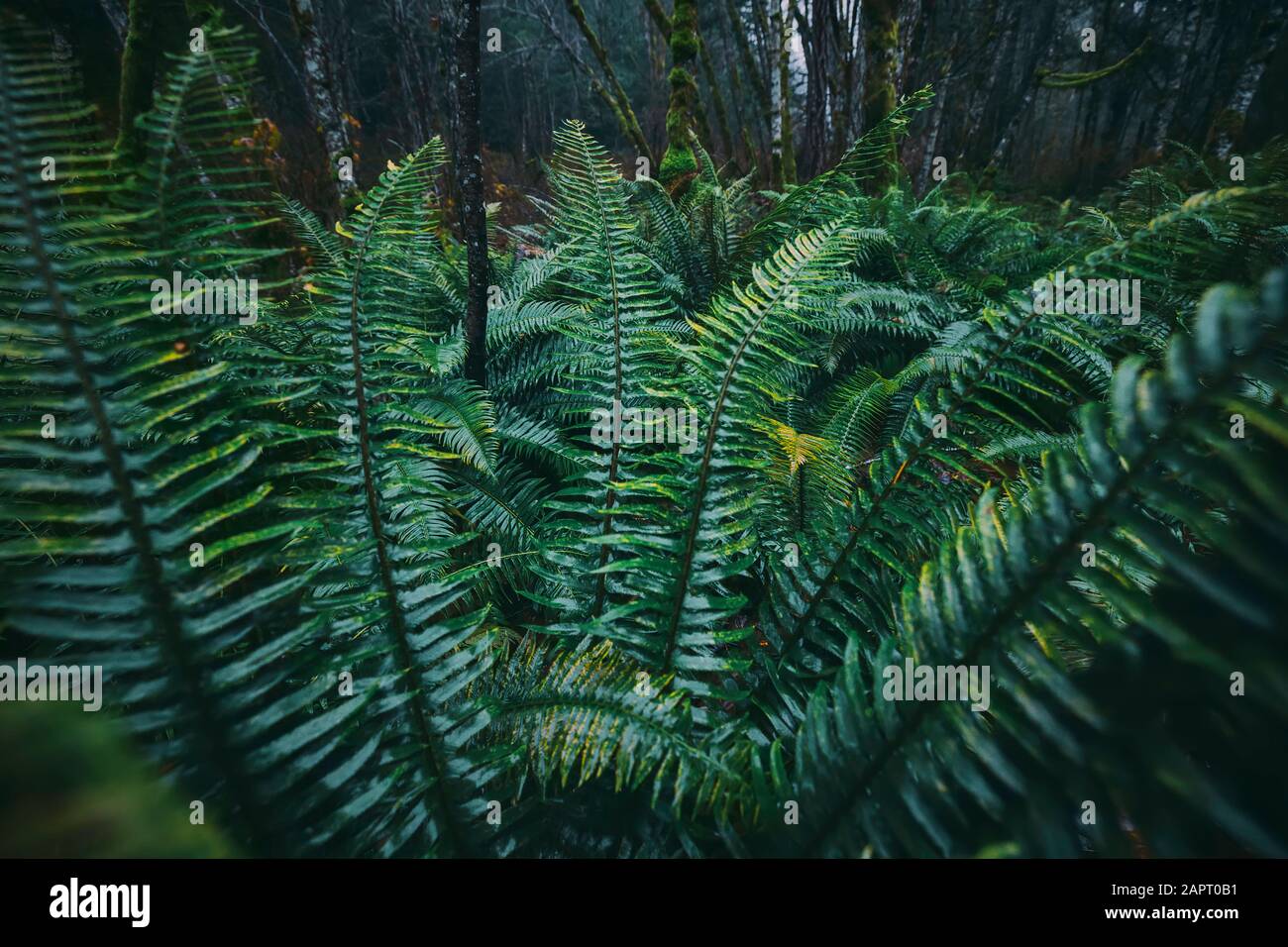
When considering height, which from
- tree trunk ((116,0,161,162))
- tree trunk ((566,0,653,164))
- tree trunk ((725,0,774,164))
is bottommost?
tree trunk ((116,0,161,162))

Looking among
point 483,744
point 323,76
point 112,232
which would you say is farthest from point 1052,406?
point 323,76

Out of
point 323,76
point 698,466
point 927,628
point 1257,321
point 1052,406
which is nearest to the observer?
point 1257,321

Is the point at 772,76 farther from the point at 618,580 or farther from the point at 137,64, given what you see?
the point at 618,580

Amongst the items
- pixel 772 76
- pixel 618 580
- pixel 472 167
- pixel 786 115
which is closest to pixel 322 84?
pixel 472 167

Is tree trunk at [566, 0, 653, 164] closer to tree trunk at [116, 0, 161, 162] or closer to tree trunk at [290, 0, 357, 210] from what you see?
tree trunk at [290, 0, 357, 210]

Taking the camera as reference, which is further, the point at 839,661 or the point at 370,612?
the point at 839,661

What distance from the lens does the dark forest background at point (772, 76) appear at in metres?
4.39

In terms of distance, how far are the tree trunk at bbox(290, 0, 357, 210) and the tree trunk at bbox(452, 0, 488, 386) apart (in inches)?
80.1

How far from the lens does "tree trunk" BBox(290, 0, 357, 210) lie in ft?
12.1

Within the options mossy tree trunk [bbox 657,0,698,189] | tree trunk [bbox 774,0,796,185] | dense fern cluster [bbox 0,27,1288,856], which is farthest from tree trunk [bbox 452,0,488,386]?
tree trunk [bbox 774,0,796,185]
